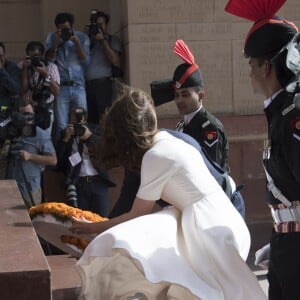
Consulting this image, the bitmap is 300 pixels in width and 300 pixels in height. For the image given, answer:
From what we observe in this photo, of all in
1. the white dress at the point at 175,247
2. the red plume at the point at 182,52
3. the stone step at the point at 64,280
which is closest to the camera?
the white dress at the point at 175,247

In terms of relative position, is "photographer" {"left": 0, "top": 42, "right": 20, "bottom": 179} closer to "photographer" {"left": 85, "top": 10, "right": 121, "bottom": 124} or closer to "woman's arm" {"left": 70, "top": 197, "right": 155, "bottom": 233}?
"photographer" {"left": 85, "top": 10, "right": 121, "bottom": 124}

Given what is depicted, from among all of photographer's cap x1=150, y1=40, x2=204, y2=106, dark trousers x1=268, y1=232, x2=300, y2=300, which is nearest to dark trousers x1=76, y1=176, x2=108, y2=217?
photographer's cap x1=150, y1=40, x2=204, y2=106

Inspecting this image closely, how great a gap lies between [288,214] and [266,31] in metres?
0.81

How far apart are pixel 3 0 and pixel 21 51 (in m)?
0.70

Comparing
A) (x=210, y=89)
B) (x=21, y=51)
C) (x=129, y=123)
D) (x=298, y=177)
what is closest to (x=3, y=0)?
(x=21, y=51)

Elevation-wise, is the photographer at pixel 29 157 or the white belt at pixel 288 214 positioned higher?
the white belt at pixel 288 214

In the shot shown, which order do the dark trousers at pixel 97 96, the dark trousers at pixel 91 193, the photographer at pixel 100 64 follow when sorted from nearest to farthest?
the dark trousers at pixel 91 193, the photographer at pixel 100 64, the dark trousers at pixel 97 96

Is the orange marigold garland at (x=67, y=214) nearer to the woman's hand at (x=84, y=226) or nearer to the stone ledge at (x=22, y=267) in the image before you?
the woman's hand at (x=84, y=226)

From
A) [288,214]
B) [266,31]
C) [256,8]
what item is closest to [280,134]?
[288,214]

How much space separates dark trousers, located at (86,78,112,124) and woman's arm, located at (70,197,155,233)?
4.85 metres

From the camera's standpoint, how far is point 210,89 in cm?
873

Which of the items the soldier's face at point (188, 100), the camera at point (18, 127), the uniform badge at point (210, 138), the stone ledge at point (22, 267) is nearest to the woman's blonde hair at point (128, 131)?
the stone ledge at point (22, 267)

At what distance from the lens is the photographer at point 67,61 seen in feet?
27.6

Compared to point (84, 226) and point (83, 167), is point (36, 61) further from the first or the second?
point (84, 226)
